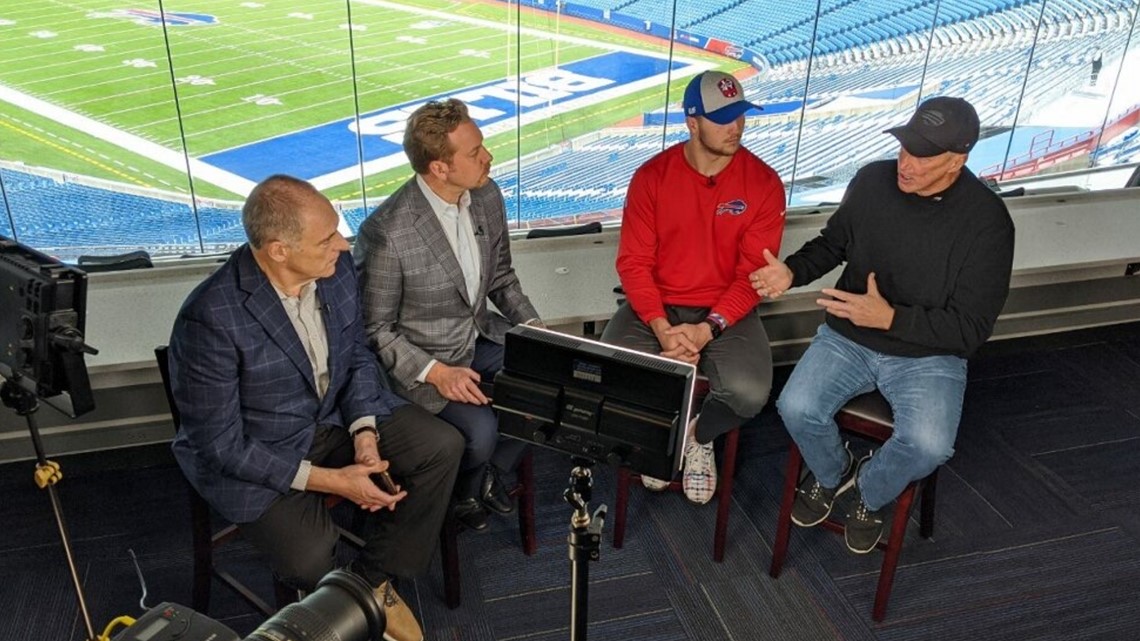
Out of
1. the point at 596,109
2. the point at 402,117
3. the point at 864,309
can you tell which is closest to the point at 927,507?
the point at 864,309

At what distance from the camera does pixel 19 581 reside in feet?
7.37

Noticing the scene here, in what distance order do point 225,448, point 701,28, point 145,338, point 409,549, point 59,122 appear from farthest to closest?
point 59,122 → point 701,28 → point 145,338 → point 409,549 → point 225,448

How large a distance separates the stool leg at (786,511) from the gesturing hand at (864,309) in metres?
0.39

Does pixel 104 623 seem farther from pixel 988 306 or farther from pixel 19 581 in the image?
pixel 988 306

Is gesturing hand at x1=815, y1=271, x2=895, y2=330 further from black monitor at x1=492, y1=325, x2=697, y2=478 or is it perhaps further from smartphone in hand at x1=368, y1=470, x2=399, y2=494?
smartphone in hand at x1=368, y1=470, x2=399, y2=494

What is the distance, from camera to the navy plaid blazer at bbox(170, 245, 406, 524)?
1.66 metres

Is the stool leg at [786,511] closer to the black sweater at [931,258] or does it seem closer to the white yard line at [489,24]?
the black sweater at [931,258]

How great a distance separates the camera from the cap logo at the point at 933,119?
196 cm

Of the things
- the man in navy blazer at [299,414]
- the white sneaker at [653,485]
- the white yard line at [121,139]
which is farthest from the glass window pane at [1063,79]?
the white yard line at [121,139]

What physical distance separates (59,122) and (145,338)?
13.7m

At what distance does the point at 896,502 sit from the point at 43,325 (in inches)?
76.1

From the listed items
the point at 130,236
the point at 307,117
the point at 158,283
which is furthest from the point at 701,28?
the point at 158,283

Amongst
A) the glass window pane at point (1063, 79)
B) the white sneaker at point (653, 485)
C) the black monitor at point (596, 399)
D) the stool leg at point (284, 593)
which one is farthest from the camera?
the glass window pane at point (1063, 79)

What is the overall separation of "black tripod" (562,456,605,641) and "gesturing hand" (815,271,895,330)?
1024 millimetres
